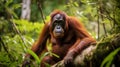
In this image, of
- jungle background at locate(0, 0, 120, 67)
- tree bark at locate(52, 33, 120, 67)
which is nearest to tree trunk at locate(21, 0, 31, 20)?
jungle background at locate(0, 0, 120, 67)

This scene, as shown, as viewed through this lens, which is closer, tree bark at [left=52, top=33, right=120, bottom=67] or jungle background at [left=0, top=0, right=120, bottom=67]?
tree bark at [left=52, top=33, right=120, bottom=67]

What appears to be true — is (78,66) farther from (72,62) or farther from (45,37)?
(45,37)

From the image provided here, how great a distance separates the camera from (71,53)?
4332mm

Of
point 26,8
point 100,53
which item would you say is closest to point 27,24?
point 26,8

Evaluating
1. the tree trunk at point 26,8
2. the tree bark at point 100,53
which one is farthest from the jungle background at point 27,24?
the tree bark at point 100,53

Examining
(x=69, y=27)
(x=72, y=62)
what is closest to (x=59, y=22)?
(x=69, y=27)

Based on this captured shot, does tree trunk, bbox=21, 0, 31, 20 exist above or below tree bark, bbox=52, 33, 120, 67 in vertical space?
below

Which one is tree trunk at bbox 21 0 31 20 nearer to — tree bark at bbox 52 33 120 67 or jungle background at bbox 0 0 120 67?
jungle background at bbox 0 0 120 67

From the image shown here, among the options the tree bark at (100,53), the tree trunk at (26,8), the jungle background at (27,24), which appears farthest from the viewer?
the tree trunk at (26,8)

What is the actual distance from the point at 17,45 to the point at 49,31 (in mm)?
650

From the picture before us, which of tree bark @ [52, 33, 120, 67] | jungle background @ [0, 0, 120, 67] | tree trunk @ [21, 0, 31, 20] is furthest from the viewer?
tree trunk @ [21, 0, 31, 20]

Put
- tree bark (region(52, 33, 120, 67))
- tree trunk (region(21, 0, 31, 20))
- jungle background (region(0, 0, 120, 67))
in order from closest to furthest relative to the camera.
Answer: tree bark (region(52, 33, 120, 67)) < jungle background (region(0, 0, 120, 67)) < tree trunk (region(21, 0, 31, 20))

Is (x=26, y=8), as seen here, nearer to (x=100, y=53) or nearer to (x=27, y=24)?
(x=27, y=24)

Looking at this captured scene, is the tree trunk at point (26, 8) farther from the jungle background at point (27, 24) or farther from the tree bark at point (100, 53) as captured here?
the tree bark at point (100, 53)
